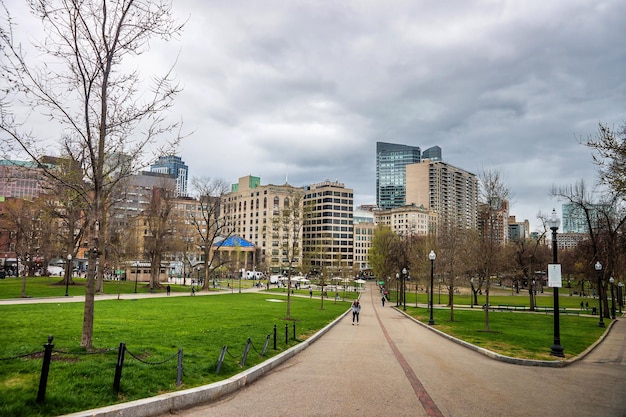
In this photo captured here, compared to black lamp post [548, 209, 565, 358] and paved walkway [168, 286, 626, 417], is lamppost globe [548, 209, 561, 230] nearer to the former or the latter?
black lamp post [548, 209, 565, 358]

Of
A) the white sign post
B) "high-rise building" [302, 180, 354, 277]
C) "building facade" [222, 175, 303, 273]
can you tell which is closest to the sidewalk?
the white sign post

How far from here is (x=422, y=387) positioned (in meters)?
10.1

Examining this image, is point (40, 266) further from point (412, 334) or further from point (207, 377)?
point (207, 377)

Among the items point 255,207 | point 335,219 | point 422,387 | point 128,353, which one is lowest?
point 422,387

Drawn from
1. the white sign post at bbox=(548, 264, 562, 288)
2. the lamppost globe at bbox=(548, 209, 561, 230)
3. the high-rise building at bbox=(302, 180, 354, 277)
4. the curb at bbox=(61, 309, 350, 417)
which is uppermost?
the high-rise building at bbox=(302, 180, 354, 277)

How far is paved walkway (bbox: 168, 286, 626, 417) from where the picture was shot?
826 cm

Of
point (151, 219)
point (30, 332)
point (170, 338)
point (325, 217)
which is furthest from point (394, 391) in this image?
point (325, 217)

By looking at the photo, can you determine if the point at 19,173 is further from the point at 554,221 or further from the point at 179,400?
the point at 554,221

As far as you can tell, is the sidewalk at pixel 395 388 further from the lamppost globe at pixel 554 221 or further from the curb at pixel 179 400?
the lamppost globe at pixel 554 221

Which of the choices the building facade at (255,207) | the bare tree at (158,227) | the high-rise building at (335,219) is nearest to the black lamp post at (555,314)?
the bare tree at (158,227)

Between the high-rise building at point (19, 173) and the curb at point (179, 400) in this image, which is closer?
the curb at point (179, 400)

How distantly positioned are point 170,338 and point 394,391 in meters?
8.33

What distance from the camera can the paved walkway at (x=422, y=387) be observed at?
8258 millimetres

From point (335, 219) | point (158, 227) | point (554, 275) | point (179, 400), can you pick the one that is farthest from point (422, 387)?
point (335, 219)
